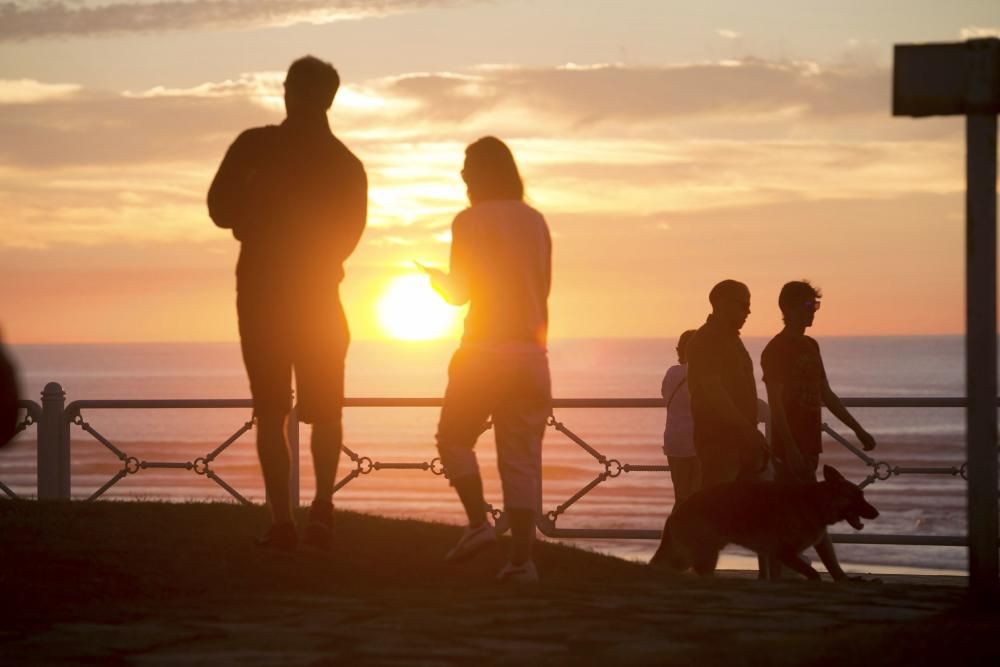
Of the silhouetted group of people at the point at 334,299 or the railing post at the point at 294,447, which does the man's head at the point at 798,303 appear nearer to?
the silhouetted group of people at the point at 334,299

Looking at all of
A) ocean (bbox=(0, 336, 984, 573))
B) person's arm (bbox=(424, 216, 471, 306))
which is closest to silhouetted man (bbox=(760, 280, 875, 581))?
person's arm (bbox=(424, 216, 471, 306))

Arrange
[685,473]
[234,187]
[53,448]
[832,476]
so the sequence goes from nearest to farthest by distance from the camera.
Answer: [234,187] < [832,476] < [685,473] < [53,448]

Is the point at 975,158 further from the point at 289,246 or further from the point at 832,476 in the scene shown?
the point at 289,246

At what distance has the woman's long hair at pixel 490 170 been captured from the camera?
22.4 feet

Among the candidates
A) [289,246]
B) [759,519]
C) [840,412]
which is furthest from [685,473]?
[289,246]

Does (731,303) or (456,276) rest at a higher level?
(456,276)

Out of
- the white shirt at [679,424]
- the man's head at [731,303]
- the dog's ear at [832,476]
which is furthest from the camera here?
the white shirt at [679,424]

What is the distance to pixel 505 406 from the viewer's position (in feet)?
22.4

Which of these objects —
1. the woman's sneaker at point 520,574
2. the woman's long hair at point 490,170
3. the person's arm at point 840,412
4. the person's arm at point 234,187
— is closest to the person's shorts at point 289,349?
the person's arm at point 234,187

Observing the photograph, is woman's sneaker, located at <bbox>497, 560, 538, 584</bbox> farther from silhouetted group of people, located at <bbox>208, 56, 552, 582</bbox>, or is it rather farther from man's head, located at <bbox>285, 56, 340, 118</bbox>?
man's head, located at <bbox>285, 56, 340, 118</bbox>

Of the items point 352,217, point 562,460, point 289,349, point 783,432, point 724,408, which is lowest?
point 562,460

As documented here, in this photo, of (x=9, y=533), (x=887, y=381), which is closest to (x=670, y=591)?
(x=9, y=533)

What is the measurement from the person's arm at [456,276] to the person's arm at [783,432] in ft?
6.82

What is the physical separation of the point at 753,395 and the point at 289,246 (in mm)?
2684
